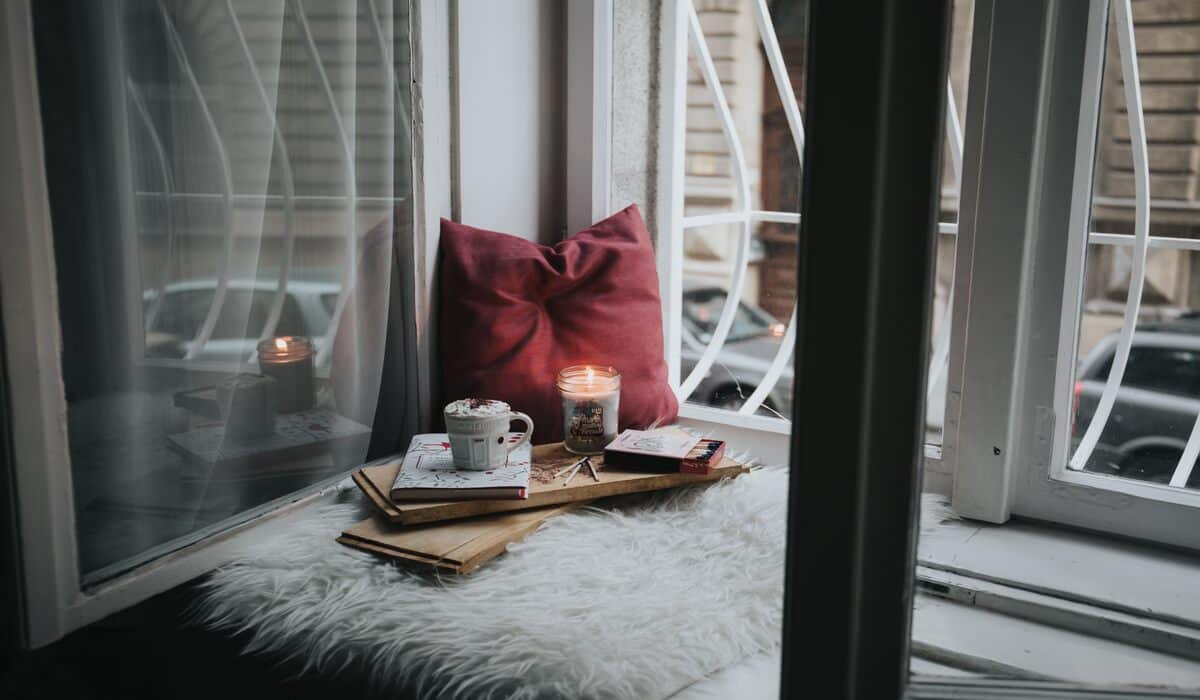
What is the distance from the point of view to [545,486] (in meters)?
1.28

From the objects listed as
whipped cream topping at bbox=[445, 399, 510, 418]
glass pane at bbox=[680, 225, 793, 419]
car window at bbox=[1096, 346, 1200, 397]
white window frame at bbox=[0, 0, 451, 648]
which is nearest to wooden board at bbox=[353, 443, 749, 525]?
whipped cream topping at bbox=[445, 399, 510, 418]

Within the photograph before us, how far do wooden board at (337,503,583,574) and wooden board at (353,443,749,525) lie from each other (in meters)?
0.01

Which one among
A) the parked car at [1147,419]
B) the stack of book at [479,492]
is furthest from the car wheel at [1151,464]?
the stack of book at [479,492]

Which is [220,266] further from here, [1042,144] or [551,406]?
[1042,144]

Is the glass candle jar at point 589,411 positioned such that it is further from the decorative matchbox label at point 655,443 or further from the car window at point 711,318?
the car window at point 711,318

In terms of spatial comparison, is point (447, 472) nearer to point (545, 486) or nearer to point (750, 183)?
point (545, 486)

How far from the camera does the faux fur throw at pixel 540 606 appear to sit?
0.95 m

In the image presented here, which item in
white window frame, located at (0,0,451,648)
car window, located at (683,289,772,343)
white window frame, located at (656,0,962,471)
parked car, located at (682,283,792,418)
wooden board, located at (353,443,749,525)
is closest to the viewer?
Result: white window frame, located at (0,0,451,648)

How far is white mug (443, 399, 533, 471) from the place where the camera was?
4.11 ft

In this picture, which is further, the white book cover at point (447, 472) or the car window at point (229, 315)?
the white book cover at point (447, 472)

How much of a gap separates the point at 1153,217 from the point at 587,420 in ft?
2.83

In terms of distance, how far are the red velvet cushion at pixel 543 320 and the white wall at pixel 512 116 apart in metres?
0.13

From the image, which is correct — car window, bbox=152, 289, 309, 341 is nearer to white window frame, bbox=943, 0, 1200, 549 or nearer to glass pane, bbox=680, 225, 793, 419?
white window frame, bbox=943, 0, 1200, 549

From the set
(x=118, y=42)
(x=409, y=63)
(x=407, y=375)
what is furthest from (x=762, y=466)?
(x=118, y=42)
